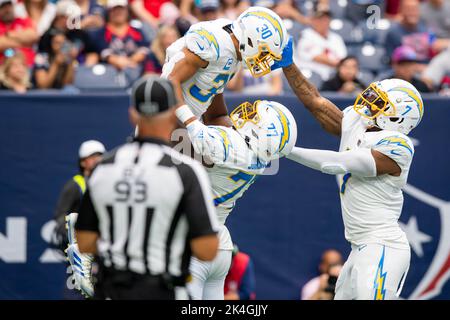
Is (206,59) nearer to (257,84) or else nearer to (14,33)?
(257,84)

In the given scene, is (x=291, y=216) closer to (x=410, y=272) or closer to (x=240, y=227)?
(x=240, y=227)

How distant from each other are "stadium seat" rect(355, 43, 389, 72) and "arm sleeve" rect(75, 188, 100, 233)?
6.77 meters

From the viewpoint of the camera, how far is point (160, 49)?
10.0m

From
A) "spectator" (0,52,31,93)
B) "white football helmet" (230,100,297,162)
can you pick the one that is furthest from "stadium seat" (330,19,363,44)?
"white football helmet" (230,100,297,162)

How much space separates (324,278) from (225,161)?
3.06 metres

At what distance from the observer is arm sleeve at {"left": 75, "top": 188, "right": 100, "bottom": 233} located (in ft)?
15.8

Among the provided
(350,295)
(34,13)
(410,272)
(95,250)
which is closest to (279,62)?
(350,295)

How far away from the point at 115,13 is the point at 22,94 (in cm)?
202

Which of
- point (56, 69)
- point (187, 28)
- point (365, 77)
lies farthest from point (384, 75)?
point (56, 69)

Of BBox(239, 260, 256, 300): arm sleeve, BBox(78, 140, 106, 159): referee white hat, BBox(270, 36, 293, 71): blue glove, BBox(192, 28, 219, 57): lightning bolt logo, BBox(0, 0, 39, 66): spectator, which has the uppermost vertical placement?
BBox(192, 28, 219, 57): lightning bolt logo

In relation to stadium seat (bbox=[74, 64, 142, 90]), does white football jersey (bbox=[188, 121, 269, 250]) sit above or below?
above

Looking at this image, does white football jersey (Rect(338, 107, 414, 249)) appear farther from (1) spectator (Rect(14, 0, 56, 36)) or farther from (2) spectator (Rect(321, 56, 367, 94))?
(1) spectator (Rect(14, 0, 56, 36))

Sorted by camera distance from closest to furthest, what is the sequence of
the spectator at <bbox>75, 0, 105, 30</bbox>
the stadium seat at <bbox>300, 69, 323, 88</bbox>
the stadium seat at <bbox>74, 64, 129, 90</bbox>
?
the stadium seat at <bbox>74, 64, 129, 90</bbox> < the stadium seat at <bbox>300, 69, 323, 88</bbox> < the spectator at <bbox>75, 0, 105, 30</bbox>

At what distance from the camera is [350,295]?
655 cm
